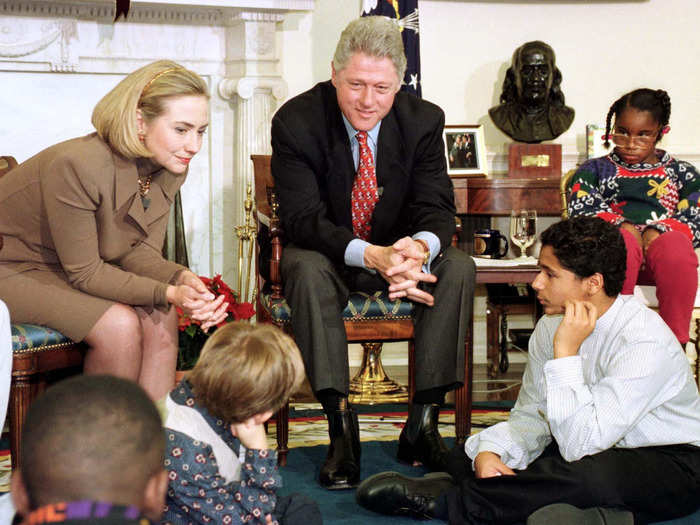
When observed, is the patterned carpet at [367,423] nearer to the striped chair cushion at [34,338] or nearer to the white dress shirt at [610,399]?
the striped chair cushion at [34,338]

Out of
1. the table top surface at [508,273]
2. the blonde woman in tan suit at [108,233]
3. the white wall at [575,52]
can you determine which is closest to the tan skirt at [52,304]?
the blonde woman in tan suit at [108,233]

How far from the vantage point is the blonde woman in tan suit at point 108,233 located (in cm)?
252

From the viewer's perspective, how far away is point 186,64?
4.63 meters

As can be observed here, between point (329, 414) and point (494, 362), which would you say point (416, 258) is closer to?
point (329, 414)

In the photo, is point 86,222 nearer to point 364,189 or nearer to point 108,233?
point 108,233

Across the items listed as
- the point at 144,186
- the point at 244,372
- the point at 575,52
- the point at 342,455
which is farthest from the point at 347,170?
the point at 575,52

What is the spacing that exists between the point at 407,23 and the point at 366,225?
1645mm

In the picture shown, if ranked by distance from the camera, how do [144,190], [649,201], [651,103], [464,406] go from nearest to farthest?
[144,190] → [464,406] → [651,103] → [649,201]

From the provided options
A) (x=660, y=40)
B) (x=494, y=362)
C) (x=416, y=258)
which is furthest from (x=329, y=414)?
(x=660, y=40)

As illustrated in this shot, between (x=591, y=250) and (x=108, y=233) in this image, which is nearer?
(x=591, y=250)

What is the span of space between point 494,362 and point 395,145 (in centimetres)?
179

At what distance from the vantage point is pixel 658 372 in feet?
7.50

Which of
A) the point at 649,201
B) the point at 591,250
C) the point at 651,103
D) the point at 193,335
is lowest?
the point at 193,335

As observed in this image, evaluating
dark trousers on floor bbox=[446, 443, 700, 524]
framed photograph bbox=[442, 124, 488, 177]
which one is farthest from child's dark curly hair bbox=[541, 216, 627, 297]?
framed photograph bbox=[442, 124, 488, 177]
